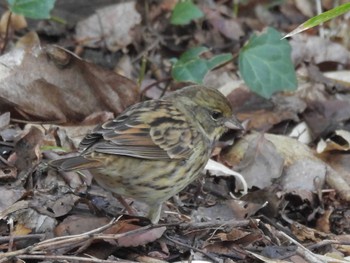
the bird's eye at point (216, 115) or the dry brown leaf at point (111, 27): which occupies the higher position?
the bird's eye at point (216, 115)

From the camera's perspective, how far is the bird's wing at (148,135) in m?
4.99

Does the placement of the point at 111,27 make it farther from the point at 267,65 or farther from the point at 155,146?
the point at 155,146

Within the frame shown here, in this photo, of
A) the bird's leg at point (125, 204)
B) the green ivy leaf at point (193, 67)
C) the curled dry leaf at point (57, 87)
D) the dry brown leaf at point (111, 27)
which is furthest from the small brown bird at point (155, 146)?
the dry brown leaf at point (111, 27)

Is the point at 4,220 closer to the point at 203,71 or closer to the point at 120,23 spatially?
the point at 203,71

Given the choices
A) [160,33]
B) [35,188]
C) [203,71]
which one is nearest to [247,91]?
[203,71]

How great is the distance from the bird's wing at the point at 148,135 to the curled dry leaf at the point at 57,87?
1001 mm

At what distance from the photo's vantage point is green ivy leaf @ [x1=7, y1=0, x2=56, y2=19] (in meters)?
6.41

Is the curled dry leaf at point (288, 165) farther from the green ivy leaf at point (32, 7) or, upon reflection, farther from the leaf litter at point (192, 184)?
the green ivy leaf at point (32, 7)

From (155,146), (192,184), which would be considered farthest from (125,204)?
(192,184)

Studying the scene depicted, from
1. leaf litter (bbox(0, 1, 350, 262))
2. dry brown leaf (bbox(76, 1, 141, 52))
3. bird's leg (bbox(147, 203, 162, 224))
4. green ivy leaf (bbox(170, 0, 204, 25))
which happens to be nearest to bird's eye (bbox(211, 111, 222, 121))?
leaf litter (bbox(0, 1, 350, 262))

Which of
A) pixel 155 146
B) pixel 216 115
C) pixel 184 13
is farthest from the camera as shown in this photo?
pixel 184 13

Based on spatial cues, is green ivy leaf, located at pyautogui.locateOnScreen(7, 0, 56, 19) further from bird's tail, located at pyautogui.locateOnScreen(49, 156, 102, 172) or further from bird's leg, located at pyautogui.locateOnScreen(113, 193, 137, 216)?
bird's tail, located at pyautogui.locateOnScreen(49, 156, 102, 172)

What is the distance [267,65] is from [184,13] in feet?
3.86

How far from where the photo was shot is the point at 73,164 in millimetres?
4699
